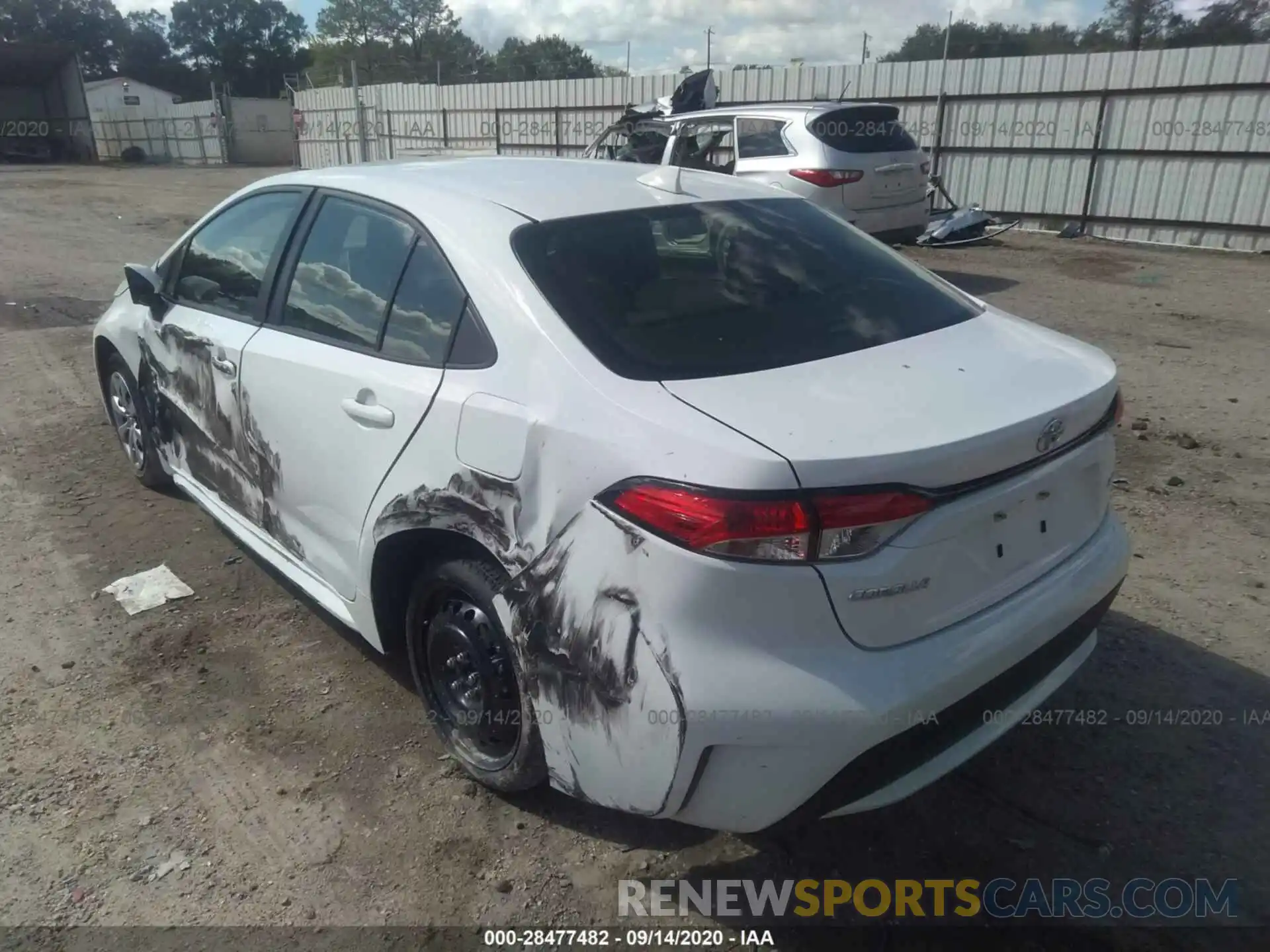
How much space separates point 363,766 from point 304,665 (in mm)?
677

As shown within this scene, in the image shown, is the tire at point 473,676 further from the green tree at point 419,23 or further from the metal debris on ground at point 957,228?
the green tree at point 419,23

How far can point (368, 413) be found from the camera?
276cm

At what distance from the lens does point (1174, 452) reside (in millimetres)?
5164

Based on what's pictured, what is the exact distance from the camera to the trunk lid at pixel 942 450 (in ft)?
6.45

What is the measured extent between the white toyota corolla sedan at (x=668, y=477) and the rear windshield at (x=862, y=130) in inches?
263

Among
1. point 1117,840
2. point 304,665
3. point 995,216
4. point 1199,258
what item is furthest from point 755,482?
point 995,216

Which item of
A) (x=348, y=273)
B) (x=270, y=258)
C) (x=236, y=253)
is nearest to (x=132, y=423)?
(x=236, y=253)

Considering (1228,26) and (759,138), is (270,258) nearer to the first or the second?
(759,138)

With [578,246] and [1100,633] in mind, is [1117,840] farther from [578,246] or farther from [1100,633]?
[578,246]

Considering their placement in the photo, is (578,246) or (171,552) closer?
(578,246)

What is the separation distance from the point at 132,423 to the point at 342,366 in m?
2.59

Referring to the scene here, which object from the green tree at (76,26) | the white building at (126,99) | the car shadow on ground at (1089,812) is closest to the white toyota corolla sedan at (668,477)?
the car shadow on ground at (1089,812)
